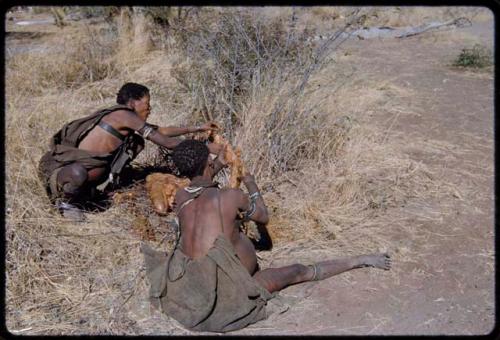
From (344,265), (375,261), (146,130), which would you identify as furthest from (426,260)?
(146,130)

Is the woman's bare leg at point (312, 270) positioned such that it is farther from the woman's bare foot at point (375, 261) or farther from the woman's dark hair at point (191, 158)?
the woman's dark hair at point (191, 158)

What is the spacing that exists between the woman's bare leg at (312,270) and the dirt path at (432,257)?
5 centimetres

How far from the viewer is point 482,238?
4.20 m

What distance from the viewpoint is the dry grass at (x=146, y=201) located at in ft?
11.3

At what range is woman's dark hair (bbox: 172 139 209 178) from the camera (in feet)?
10.6

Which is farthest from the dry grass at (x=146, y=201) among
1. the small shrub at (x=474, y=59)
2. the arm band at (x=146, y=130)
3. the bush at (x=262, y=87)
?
the small shrub at (x=474, y=59)

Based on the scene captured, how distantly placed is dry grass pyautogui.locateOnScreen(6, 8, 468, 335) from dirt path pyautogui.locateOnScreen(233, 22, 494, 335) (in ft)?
0.82

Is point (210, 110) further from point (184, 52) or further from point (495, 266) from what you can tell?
point (495, 266)

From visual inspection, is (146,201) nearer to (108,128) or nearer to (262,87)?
(108,128)

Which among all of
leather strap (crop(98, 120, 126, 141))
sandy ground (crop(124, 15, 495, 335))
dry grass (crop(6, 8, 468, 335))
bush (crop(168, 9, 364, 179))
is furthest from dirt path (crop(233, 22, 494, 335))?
leather strap (crop(98, 120, 126, 141))

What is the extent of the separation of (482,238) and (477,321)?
1.06 metres

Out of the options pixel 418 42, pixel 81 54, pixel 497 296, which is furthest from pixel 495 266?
pixel 418 42

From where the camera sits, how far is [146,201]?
4.44 m

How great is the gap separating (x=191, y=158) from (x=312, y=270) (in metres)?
1.03
